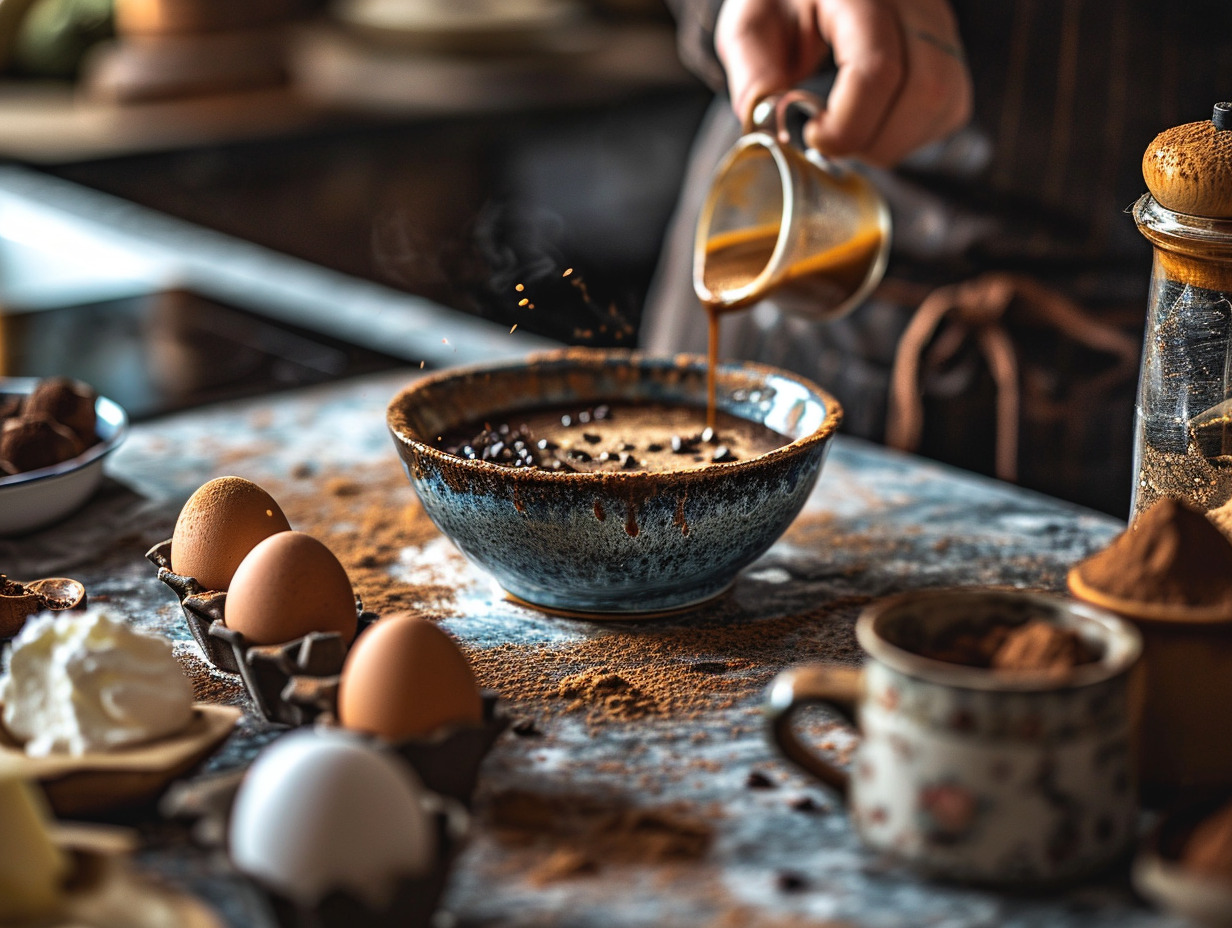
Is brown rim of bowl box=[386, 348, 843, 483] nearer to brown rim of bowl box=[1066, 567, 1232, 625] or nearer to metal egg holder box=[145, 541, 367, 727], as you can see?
metal egg holder box=[145, 541, 367, 727]

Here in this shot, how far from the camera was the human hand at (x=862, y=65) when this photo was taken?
1496 mm

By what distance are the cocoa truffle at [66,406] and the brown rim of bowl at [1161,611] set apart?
3.73 feet

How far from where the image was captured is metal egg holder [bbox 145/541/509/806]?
85 centimetres

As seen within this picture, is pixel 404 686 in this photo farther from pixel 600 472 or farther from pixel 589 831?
pixel 600 472

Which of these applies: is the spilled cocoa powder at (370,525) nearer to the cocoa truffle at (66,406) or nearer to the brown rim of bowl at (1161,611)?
the cocoa truffle at (66,406)

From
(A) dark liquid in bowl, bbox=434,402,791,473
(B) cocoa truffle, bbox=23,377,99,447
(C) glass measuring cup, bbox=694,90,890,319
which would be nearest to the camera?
(A) dark liquid in bowl, bbox=434,402,791,473

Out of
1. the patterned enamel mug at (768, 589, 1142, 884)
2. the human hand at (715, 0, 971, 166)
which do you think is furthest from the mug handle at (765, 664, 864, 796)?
the human hand at (715, 0, 971, 166)

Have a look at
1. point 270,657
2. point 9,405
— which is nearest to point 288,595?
point 270,657

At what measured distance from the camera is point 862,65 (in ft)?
4.88

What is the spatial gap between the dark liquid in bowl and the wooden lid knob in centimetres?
41

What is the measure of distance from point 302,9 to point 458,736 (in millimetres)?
5592

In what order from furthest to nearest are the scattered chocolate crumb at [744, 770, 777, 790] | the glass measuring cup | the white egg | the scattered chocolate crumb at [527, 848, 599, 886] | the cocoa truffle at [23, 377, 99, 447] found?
the cocoa truffle at [23, 377, 99, 447] < the glass measuring cup < the scattered chocolate crumb at [744, 770, 777, 790] < the scattered chocolate crumb at [527, 848, 599, 886] < the white egg

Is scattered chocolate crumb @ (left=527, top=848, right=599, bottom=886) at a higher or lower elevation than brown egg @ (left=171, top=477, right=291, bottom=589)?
lower

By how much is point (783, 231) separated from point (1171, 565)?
1.90 ft
